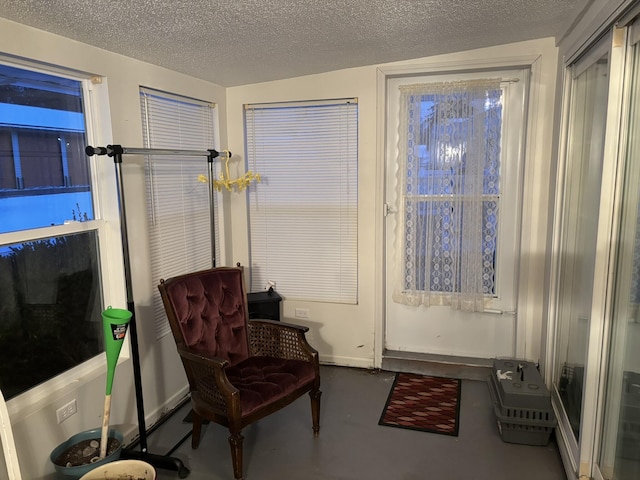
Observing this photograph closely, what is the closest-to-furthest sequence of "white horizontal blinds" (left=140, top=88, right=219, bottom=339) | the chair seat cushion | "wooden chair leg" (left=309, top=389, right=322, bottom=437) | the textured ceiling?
1. the textured ceiling
2. the chair seat cushion
3. "wooden chair leg" (left=309, top=389, right=322, bottom=437)
4. "white horizontal blinds" (left=140, top=88, right=219, bottom=339)

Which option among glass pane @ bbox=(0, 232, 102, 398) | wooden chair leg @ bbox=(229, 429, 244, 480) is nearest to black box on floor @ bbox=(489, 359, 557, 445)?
wooden chair leg @ bbox=(229, 429, 244, 480)

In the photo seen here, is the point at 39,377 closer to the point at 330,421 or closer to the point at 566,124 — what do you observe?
the point at 330,421

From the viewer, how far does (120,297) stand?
268cm

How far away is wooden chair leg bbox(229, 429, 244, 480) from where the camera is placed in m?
2.33

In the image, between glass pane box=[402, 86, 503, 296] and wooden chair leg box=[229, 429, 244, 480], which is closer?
wooden chair leg box=[229, 429, 244, 480]

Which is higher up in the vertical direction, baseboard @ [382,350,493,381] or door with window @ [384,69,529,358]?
door with window @ [384,69,529,358]

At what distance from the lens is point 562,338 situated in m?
2.84

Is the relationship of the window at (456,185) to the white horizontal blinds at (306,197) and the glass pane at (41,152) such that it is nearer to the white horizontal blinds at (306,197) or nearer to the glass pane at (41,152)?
the white horizontal blinds at (306,197)

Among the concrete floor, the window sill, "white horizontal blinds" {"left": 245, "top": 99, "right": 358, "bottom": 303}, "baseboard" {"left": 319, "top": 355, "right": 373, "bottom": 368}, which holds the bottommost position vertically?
the concrete floor

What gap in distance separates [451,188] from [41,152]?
2.48m

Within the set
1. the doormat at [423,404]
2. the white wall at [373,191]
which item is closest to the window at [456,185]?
the white wall at [373,191]

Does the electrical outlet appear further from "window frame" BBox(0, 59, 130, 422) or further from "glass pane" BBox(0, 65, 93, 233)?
"glass pane" BBox(0, 65, 93, 233)

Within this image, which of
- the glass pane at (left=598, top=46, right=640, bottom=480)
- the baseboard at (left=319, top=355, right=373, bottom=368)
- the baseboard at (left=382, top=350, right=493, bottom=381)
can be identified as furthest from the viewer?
the baseboard at (left=319, top=355, right=373, bottom=368)

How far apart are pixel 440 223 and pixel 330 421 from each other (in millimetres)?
1534
